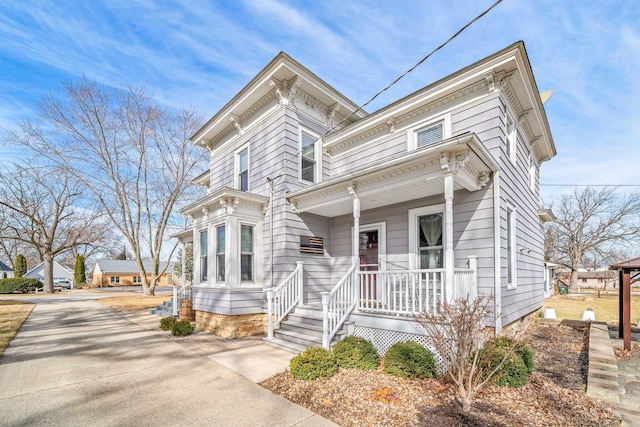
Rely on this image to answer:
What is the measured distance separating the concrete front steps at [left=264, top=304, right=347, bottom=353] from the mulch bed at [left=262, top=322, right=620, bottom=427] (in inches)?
51.8

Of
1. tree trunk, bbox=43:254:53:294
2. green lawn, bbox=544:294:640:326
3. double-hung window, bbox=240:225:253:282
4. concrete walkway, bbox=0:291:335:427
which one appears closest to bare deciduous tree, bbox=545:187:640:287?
green lawn, bbox=544:294:640:326

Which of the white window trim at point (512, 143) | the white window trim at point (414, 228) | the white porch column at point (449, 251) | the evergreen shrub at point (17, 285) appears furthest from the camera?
the evergreen shrub at point (17, 285)

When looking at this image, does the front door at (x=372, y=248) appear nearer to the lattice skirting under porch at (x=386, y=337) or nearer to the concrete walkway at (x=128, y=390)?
the lattice skirting under porch at (x=386, y=337)

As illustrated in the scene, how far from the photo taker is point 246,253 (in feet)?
27.1

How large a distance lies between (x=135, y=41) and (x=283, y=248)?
274 inches

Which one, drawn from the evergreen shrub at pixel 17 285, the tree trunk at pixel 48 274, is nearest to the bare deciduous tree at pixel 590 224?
the tree trunk at pixel 48 274

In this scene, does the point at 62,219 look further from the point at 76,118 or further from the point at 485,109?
the point at 485,109

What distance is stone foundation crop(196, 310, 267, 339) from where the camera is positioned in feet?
25.3

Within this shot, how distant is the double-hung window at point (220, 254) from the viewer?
8.41 metres

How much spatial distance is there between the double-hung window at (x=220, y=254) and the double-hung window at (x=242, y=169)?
176 centimetres

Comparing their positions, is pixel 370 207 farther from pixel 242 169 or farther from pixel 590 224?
pixel 590 224

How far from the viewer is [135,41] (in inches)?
331

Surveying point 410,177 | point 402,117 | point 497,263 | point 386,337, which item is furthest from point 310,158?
point 497,263

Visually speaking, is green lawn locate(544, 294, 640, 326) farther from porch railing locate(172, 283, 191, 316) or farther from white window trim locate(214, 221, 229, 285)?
porch railing locate(172, 283, 191, 316)
